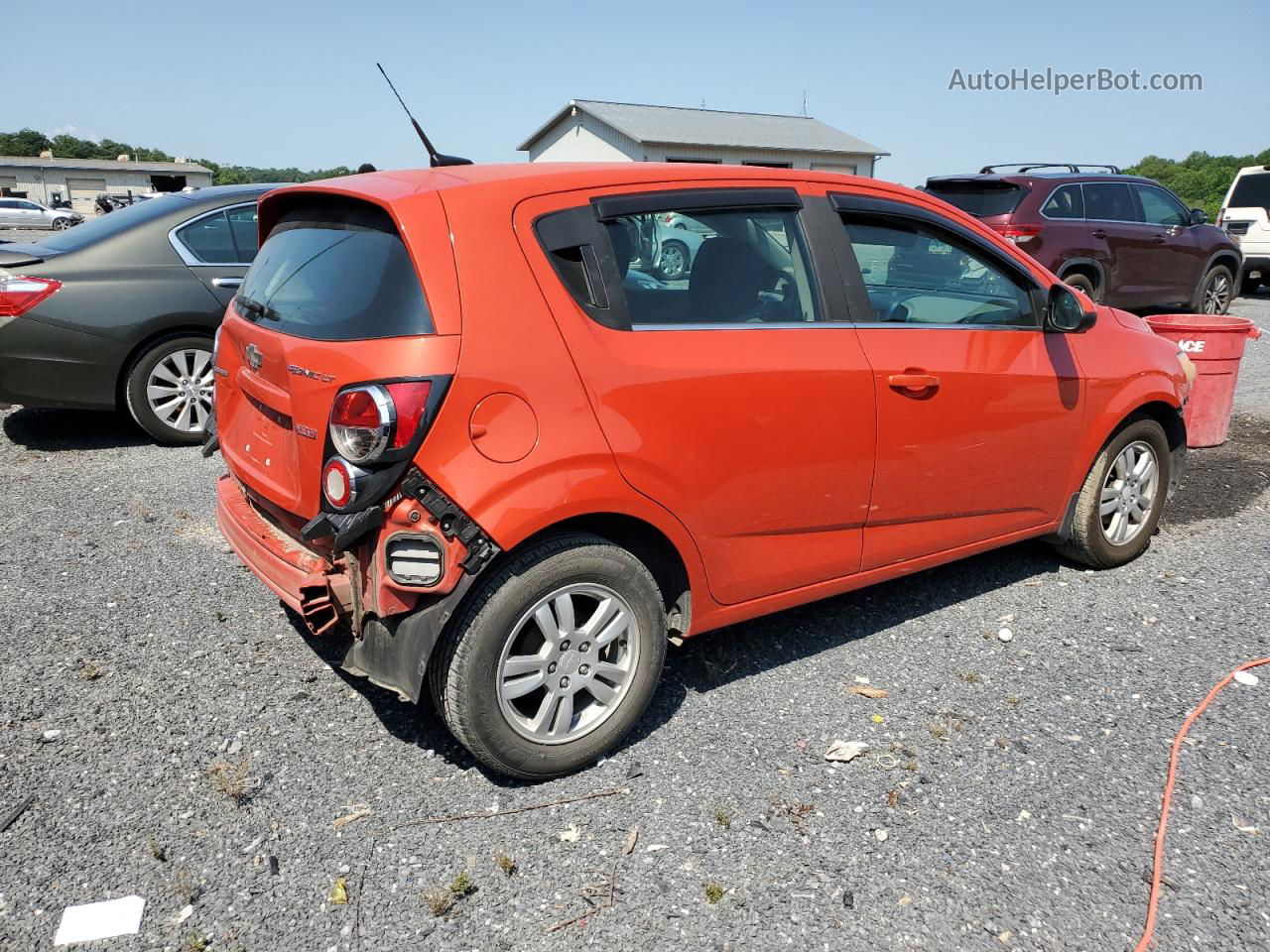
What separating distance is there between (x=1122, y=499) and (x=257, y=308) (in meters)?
3.99

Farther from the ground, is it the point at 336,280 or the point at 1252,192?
the point at 1252,192

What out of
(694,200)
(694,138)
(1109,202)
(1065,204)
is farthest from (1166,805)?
(694,138)

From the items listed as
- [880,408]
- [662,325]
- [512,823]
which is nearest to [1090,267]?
[880,408]

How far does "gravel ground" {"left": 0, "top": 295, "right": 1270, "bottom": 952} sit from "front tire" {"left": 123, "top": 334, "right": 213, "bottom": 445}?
6.90 ft

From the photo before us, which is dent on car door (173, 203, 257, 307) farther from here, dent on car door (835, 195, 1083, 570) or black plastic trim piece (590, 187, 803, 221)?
dent on car door (835, 195, 1083, 570)

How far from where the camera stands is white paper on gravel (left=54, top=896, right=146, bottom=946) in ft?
8.02

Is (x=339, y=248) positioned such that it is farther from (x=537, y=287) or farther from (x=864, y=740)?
(x=864, y=740)

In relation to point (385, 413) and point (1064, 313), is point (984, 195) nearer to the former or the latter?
point (1064, 313)

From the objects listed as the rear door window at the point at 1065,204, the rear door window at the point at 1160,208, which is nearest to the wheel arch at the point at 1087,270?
the rear door window at the point at 1065,204

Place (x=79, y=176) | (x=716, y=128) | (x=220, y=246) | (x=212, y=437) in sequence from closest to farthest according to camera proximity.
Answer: (x=212, y=437), (x=220, y=246), (x=716, y=128), (x=79, y=176)

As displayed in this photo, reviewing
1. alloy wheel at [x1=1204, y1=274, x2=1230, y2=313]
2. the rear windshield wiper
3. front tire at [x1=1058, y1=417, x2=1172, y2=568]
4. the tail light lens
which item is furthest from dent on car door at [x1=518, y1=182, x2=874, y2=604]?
alloy wheel at [x1=1204, y1=274, x2=1230, y2=313]

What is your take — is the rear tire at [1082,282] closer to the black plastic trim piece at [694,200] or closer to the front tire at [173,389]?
the black plastic trim piece at [694,200]

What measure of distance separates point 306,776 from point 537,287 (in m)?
1.70

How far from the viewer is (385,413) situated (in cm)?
266
